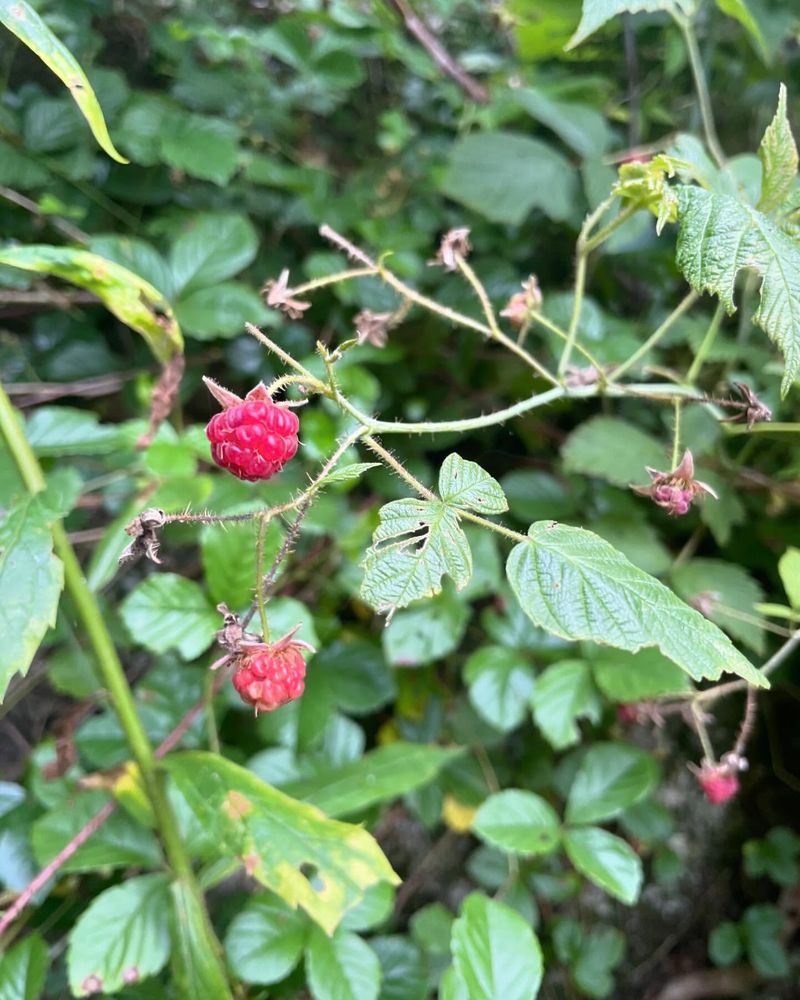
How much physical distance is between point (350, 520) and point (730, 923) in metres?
1.08

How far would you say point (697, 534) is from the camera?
3.13 ft

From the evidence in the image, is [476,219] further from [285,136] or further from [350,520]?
[350,520]

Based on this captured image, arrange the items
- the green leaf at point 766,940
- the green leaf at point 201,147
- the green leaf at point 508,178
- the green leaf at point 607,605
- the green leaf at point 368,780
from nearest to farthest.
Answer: the green leaf at point 607,605 < the green leaf at point 368,780 < the green leaf at point 201,147 < the green leaf at point 508,178 < the green leaf at point 766,940

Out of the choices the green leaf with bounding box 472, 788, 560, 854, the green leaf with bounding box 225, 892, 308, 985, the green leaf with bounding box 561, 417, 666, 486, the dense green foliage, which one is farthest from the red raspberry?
the green leaf with bounding box 225, 892, 308, 985

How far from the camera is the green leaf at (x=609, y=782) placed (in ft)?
2.95

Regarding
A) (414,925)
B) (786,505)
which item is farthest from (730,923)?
(786,505)

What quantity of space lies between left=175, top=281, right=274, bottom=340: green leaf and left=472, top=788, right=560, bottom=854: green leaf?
0.70 m

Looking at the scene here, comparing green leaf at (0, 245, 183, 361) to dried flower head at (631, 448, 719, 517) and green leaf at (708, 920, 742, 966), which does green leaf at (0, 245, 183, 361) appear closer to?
dried flower head at (631, 448, 719, 517)

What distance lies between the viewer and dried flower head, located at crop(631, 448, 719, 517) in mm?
532

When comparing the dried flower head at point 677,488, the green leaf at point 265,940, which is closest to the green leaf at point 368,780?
the green leaf at point 265,940

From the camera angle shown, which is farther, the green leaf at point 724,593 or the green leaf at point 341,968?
the green leaf at point 724,593

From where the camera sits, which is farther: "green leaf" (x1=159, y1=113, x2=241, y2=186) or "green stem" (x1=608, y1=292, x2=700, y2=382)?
"green leaf" (x1=159, y1=113, x2=241, y2=186)

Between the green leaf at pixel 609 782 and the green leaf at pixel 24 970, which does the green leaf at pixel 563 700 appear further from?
the green leaf at pixel 24 970

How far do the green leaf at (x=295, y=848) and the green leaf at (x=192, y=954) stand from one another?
0.14 m
